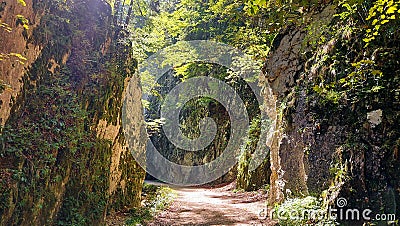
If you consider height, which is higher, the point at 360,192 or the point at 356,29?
the point at 356,29

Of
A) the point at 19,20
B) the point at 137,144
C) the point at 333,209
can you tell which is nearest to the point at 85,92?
the point at 19,20

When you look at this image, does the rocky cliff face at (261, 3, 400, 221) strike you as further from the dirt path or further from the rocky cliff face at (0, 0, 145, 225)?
the rocky cliff face at (0, 0, 145, 225)

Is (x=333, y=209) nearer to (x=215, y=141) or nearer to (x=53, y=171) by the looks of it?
(x=53, y=171)

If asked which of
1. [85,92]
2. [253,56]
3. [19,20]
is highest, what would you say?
[253,56]

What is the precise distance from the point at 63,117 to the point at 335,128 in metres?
4.98

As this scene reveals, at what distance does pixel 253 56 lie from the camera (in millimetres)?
13547

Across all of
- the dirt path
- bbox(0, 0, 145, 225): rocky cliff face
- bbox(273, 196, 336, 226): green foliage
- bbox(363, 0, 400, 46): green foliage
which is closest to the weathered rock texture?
bbox(0, 0, 145, 225): rocky cliff face

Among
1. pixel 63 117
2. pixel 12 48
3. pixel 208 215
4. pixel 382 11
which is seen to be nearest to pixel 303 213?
pixel 208 215

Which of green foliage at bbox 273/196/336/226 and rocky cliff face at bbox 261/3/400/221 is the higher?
rocky cliff face at bbox 261/3/400/221

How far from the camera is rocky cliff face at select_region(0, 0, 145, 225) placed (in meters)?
4.67

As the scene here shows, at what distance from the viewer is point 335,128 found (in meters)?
5.87

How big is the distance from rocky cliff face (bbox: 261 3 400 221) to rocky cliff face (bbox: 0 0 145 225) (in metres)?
4.22

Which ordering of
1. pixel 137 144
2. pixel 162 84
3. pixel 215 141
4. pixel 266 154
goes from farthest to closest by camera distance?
pixel 162 84 → pixel 215 141 → pixel 266 154 → pixel 137 144

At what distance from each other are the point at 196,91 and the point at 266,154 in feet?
29.5
